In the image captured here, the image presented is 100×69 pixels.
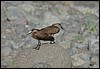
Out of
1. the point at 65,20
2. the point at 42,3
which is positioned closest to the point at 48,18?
the point at 65,20

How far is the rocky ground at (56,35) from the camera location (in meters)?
13.1

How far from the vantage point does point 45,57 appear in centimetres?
1297

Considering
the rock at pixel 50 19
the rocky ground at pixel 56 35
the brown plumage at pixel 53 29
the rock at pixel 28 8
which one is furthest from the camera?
the rock at pixel 28 8

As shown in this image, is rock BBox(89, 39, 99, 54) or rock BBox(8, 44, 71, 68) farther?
rock BBox(89, 39, 99, 54)

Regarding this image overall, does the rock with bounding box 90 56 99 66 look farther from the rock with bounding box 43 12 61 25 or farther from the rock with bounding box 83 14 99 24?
the rock with bounding box 43 12 61 25

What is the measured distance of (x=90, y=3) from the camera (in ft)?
76.4

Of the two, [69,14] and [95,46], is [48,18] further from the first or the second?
[95,46]

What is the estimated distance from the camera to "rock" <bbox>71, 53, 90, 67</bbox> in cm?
1661

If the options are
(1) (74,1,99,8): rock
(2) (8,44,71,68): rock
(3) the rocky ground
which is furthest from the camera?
(1) (74,1,99,8): rock

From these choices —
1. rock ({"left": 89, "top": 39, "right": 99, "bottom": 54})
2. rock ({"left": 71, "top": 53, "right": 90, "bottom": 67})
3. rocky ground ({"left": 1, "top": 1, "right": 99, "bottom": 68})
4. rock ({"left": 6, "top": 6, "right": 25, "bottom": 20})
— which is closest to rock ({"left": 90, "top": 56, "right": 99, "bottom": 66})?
rocky ground ({"left": 1, "top": 1, "right": 99, "bottom": 68})

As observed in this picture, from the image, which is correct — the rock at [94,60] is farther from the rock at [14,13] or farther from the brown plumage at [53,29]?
the rock at [14,13]

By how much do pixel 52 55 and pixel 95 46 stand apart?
519 centimetres

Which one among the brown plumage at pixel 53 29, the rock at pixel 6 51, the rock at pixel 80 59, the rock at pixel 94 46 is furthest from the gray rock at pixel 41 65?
the rock at pixel 94 46

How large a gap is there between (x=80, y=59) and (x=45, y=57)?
409cm
